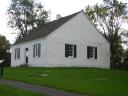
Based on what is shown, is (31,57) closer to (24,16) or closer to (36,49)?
(36,49)

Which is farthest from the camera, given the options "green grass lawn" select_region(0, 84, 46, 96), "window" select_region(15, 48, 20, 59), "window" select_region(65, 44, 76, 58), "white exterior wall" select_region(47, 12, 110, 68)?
"window" select_region(15, 48, 20, 59)

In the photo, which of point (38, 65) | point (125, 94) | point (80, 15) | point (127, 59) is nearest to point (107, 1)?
point (127, 59)

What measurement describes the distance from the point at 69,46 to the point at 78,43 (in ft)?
4.31

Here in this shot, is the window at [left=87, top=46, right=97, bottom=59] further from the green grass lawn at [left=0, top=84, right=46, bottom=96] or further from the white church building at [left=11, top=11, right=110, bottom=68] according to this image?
the green grass lawn at [left=0, top=84, right=46, bottom=96]

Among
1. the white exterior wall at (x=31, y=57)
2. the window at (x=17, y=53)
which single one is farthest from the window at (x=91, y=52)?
the window at (x=17, y=53)

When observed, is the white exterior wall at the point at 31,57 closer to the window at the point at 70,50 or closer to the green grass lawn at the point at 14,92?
the window at the point at 70,50

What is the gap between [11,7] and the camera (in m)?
67.3

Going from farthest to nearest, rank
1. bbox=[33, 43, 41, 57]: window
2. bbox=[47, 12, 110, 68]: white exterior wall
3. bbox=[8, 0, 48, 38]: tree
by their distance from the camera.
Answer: bbox=[8, 0, 48, 38]: tree → bbox=[33, 43, 41, 57]: window → bbox=[47, 12, 110, 68]: white exterior wall

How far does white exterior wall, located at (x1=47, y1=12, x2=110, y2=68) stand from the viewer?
39781 mm

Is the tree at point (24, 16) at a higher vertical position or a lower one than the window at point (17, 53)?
higher

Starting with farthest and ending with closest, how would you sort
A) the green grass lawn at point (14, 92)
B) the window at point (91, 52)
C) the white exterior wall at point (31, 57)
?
the window at point (91, 52), the white exterior wall at point (31, 57), the green grass lawn at point (14, 92)

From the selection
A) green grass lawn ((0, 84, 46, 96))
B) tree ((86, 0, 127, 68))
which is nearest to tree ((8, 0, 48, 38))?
tree ((86, 0, 127, 68))

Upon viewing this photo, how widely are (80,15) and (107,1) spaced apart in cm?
1831

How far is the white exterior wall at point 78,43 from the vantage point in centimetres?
3978
